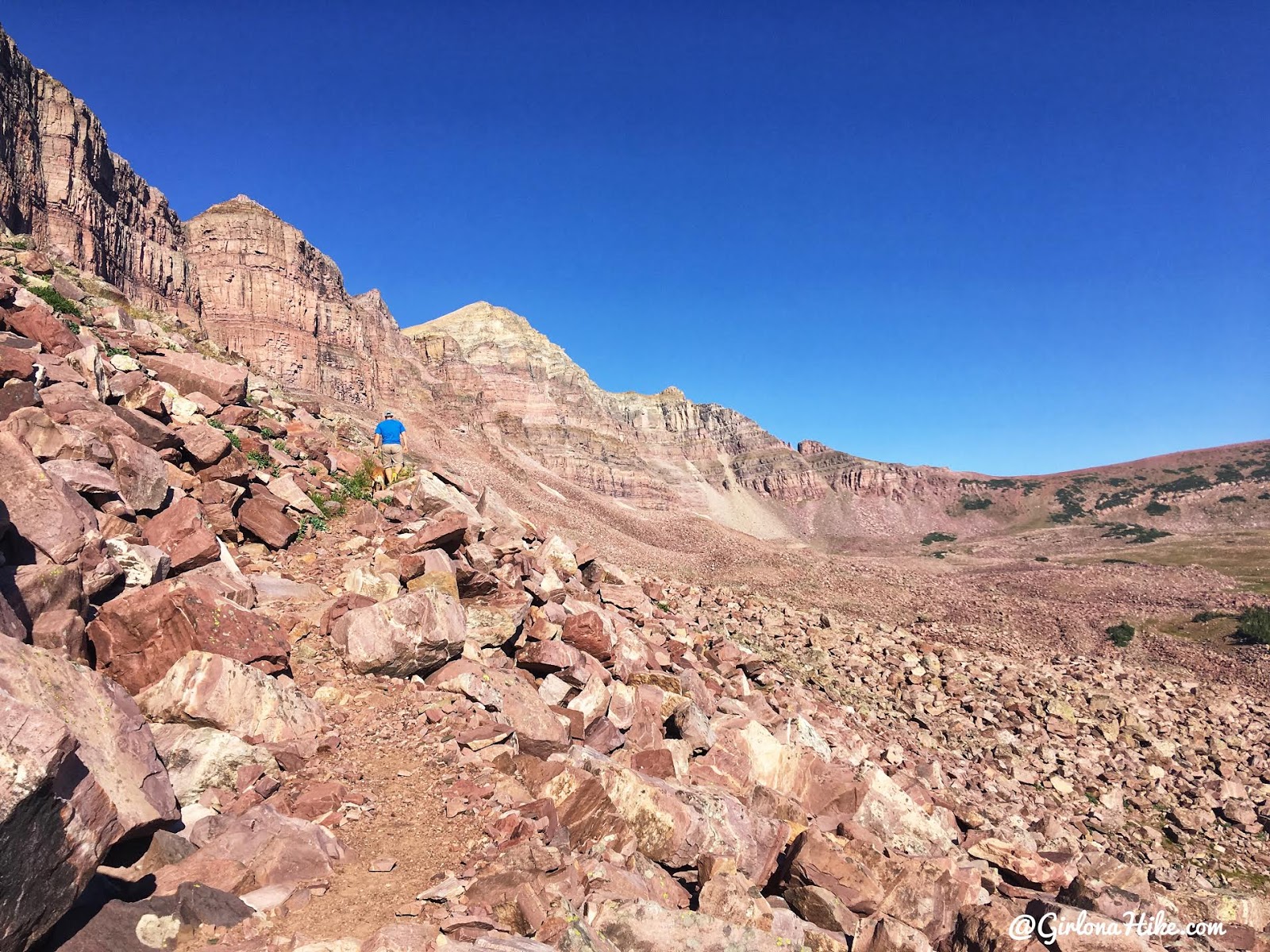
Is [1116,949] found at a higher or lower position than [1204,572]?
lower

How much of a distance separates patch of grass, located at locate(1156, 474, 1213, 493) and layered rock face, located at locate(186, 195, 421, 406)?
104626 mm

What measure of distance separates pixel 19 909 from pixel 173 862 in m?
1.38

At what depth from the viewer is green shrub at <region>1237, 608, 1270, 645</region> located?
27172mm

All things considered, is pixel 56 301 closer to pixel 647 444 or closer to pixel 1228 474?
pixel 647 444

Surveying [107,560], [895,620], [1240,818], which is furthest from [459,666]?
[895,620]

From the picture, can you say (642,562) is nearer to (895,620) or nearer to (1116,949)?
(895,620)

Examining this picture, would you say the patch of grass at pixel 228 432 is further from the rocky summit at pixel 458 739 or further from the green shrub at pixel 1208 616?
the green shrub at pixel 1208 616

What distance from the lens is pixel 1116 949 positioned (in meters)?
6.04

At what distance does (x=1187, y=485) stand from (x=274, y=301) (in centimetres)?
11547

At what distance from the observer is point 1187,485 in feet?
293

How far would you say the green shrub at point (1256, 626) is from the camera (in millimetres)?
27172

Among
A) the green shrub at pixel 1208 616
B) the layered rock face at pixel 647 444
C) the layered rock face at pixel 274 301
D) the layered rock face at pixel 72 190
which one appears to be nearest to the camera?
the green shrub at pixel 1208 616

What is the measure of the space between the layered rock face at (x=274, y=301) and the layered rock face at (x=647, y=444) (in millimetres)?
12224

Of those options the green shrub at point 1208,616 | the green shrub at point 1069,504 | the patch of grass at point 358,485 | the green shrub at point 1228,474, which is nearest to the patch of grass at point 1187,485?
the green shrub at point 1228,474
